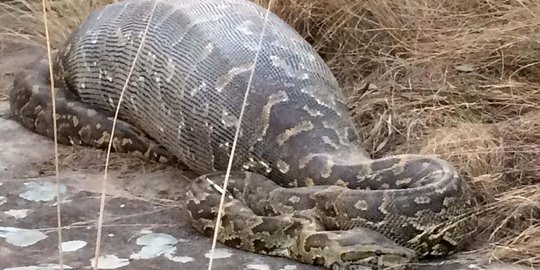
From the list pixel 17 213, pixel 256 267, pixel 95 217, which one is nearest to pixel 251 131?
pixel 95 217

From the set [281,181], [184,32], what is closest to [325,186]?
[281,181]

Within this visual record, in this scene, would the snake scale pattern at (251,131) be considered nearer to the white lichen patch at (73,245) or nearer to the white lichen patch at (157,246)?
the white lichen patch at (157,246)

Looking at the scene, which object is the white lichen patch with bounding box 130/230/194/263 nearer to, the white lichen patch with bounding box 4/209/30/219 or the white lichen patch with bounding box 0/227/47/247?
the white lichen patch with bounding box 0/227/47/247

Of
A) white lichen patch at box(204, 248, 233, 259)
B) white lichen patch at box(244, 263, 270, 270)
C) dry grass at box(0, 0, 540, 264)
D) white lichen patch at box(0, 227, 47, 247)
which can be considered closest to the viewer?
white lichen patch at box(244, 263, 270, 270)

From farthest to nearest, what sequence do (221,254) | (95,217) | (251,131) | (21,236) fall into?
(251,131)
(95,217)
(21,236)
(221,254)

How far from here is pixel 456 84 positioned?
4992mm

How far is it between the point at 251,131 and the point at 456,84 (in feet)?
3.72

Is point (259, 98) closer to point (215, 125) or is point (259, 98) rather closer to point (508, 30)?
point (215, 125)

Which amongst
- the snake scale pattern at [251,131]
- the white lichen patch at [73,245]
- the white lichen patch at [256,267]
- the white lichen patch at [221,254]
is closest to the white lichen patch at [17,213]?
the white lichen patch at [73,245]

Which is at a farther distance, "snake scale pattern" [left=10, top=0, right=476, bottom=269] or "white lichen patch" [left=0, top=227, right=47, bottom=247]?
"white lichen patch" [left=0, top=227, right=47, bottom=247]

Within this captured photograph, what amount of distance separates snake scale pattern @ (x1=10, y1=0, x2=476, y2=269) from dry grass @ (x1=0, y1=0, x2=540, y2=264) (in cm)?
25

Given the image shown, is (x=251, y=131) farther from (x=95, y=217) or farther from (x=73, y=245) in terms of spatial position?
(x=73, y=245)

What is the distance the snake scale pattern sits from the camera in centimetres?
370

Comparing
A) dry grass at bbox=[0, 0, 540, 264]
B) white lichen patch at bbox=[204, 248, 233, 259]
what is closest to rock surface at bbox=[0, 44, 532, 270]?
white lichen patch at bbox=[204, 248, 233, 259]
